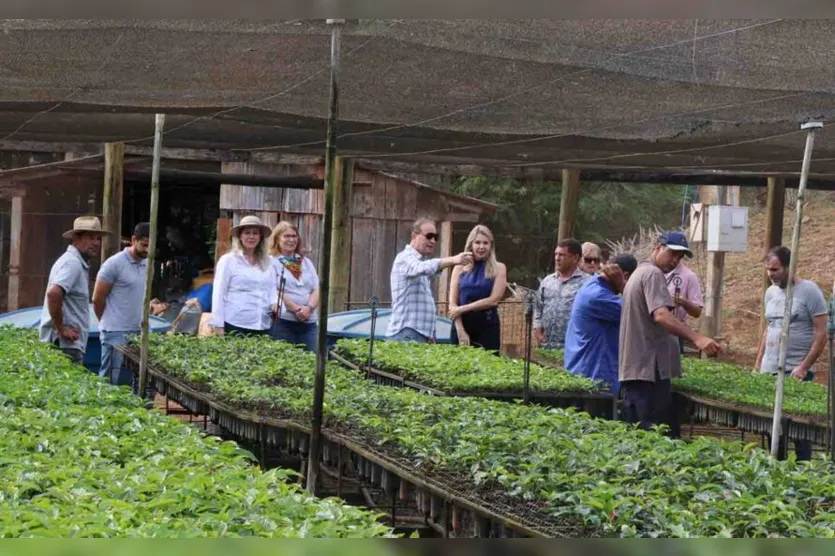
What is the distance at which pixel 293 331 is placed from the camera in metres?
10.7

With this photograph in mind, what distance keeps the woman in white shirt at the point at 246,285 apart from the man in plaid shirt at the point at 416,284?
105cm

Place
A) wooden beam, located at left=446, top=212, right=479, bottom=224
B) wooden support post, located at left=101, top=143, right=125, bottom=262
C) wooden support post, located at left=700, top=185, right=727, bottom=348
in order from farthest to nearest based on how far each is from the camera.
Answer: wooden support post, located at left=700, top=185, right=727, bottom=348
wooden beam, located at left=446, top=212, right=479, bottom=224
wooden support post, located at left=101, top=143, right=125, bottom=262

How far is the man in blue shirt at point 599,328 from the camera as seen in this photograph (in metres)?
8.88

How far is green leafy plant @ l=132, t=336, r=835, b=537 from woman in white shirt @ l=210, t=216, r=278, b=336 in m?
2.54

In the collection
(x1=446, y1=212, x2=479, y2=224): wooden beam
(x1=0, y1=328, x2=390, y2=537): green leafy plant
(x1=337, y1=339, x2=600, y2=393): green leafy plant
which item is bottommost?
(x1=337, y1=339, x2=600, y2=393): green leafy plant

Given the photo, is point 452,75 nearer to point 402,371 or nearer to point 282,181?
point 402,371

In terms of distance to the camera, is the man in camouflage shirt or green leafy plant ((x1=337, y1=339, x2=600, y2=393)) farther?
the man in camouflage shirt

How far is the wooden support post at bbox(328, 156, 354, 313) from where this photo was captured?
14117 mm

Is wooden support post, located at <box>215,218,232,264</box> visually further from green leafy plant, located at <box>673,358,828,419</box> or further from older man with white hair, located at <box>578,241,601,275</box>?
green leafy plant, located at <box>673,358,828,419</box>

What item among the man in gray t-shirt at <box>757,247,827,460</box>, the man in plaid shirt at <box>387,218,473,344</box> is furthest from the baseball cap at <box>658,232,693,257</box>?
the man in plaid shirt at <box>387,218,473,344</box>

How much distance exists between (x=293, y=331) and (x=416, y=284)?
1330 mm

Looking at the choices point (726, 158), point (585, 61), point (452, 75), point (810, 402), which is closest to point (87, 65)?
point (452, 75)

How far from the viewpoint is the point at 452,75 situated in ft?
21.7

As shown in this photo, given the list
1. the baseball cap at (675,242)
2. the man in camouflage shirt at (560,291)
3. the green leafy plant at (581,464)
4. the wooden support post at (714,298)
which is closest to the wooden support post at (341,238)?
the man in camouflage shirt at (560,291)
